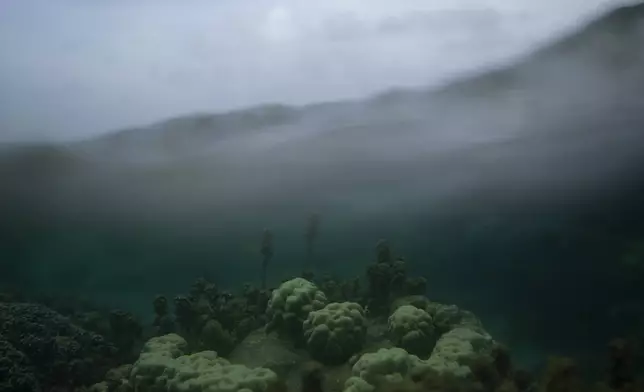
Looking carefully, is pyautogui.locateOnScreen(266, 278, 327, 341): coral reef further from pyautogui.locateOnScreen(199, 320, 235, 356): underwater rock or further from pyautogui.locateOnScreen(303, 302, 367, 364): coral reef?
pyautogui.locateOnScreen(199, 320, 235, 356): underwater rock

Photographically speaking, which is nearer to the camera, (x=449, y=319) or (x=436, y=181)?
(x=449, y=319)

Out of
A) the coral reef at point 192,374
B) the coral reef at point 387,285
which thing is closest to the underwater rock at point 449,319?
the coral reef at point 387,285

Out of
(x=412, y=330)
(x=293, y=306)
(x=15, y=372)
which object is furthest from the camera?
(x=15, y=372)

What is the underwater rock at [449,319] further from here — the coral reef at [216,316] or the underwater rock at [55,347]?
the underwater rock at [55,347]

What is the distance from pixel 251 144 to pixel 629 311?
3125 millimetres

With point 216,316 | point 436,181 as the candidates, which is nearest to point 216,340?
point 216,316

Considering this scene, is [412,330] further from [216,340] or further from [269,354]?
[216,340]

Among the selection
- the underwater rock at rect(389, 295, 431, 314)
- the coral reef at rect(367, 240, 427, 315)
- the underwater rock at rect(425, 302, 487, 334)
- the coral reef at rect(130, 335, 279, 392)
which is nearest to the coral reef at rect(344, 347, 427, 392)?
the coral reef at rect(130, 335, 279, 392)

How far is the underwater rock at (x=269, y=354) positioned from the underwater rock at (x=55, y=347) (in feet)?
3.73

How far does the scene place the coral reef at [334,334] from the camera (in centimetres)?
325

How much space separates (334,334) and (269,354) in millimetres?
448

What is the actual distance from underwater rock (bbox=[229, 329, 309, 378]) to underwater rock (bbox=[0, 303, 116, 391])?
1.14 metres

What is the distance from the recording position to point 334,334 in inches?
128

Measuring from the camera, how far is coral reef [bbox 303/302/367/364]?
10.6 ft
